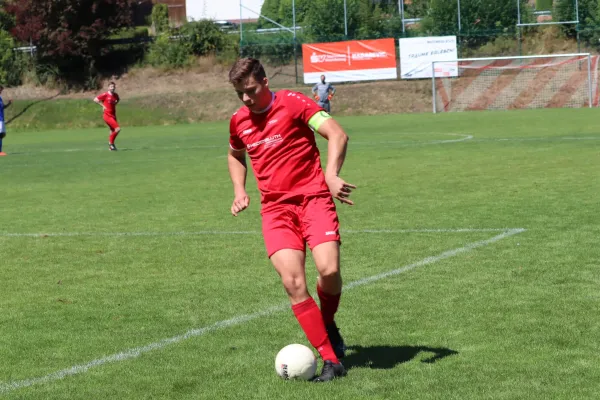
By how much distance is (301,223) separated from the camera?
19.0 ft

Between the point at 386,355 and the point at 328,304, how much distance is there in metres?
0.46

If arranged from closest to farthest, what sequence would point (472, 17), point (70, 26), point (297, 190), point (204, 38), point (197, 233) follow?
point (297, 190)
point (197, 233)
point (472, 17)
point (70, 26)
point (204, 38)

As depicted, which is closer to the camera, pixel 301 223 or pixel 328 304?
pixel 301 223

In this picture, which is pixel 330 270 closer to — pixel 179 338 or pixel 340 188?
pixel 340 188

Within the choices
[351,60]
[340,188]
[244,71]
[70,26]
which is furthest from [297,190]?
[70,26]

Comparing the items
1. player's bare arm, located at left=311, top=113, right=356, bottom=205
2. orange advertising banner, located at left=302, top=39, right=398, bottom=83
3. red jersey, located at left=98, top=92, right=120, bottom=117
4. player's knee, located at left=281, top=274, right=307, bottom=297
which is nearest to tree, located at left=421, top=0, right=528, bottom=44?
orange advertising banner, located at left=302, top=39, right=398, bottom=83

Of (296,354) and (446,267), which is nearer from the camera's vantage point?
(296,354)

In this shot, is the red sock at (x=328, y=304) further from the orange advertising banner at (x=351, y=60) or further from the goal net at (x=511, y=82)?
the orange advertising banner at (x=351, y=60)

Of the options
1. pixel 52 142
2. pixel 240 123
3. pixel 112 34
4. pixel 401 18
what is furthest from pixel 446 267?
pixel 112 34

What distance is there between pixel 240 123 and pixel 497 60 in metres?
43.9

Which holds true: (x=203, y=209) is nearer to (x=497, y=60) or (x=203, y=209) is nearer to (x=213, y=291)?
(x=213, y=291)

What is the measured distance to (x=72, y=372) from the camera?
229 inches

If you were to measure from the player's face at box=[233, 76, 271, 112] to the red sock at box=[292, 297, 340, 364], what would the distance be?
1.21m

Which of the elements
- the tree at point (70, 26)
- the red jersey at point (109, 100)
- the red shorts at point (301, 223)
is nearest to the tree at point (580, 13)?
the tree at point (70, 26)
